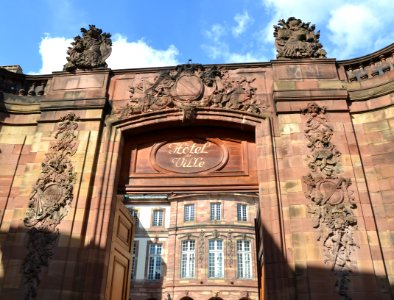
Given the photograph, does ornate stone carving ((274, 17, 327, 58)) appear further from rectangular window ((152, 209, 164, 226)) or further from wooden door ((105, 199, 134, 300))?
rectangular window ((152, 209, 164, 226))

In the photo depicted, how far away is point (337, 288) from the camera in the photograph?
579 cm

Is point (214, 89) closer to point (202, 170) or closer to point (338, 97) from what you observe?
point (202, 170)

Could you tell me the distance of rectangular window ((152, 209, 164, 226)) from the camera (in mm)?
31538

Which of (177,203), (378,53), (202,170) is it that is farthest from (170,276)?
(378,53)

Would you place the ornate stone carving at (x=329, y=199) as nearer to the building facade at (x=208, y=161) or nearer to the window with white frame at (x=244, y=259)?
the building facade at (x=208, y=161)

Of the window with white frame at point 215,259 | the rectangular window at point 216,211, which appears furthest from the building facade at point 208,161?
the rectangular window at point 216,211

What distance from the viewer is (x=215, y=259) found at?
91.6ft

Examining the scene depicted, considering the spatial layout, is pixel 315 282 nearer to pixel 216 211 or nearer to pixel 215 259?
pixel 215 259

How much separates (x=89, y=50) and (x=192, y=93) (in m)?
3.00

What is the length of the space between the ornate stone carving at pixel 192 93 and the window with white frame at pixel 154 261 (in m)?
24.4

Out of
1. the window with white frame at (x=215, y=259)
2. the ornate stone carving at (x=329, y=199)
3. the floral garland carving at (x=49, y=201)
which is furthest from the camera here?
the window with white frame at (x=215, y=259)

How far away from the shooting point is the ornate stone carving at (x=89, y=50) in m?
8.88

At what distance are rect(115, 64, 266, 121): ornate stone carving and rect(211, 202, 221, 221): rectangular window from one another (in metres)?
21.9

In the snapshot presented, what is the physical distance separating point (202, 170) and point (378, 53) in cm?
461
